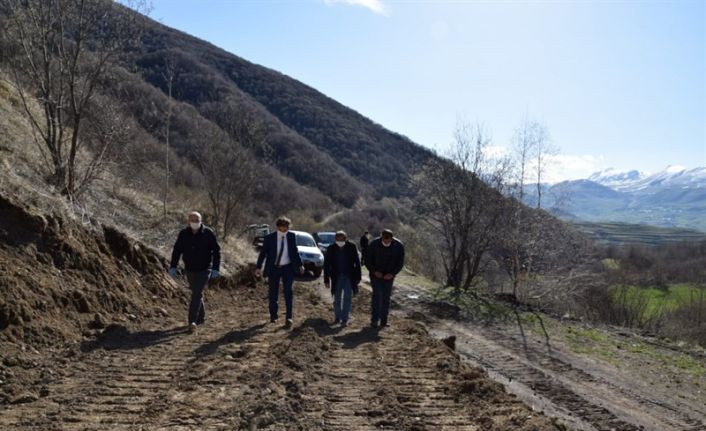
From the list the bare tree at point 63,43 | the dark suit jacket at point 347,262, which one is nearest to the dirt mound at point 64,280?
the bare tree at point 63,43

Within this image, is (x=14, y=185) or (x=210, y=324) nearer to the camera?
(x=14, y=185)

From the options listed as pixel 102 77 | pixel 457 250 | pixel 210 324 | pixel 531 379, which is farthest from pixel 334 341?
pixel 457 250

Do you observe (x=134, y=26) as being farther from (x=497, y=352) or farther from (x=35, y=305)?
(x=497, y=352)

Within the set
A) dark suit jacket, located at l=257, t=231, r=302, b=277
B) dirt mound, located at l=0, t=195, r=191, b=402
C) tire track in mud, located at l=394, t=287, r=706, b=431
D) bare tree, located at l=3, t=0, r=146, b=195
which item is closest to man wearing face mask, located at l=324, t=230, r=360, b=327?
dark suit jacket, located at l=257, t=231, r=302, b=277

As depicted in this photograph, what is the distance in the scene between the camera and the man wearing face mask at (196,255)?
8195 mm

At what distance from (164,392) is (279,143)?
7098 cm

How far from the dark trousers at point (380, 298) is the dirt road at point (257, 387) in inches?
52.8

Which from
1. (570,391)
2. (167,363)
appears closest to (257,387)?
(167,363)

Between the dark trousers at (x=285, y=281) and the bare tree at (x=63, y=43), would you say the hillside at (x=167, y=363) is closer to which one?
the dark trousers at (x=285, y=281)

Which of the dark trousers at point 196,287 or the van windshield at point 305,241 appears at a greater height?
the van windshield at point 305,241

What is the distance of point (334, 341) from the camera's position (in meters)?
7.98

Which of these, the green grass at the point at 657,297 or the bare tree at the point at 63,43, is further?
the green grass at the point at 657,297

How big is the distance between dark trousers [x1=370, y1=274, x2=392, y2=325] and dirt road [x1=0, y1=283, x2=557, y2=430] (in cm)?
134

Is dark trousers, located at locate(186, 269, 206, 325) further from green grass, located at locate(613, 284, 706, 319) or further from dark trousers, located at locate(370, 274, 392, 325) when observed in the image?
green grass, located at locate(613, 284, 706, 319)
